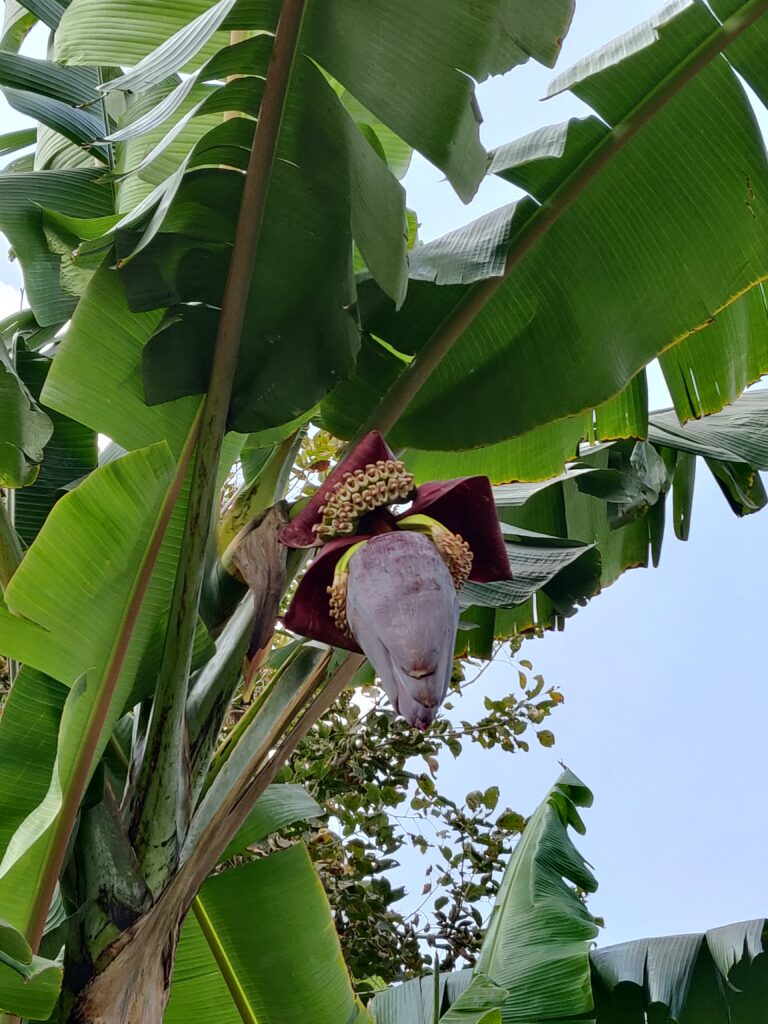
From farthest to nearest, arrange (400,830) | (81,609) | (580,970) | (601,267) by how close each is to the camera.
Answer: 1. (400,830)
2. (580,970)
3. (601,267)
4. (81,609)

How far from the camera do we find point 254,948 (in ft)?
4.61

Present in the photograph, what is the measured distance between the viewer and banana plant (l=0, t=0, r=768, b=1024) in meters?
0.98

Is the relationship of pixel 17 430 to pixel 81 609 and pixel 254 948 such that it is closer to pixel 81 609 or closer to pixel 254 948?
pixel 81 609

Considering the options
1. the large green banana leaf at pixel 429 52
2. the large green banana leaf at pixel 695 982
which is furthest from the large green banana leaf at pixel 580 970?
the large green banana leaf at pixel 429 52

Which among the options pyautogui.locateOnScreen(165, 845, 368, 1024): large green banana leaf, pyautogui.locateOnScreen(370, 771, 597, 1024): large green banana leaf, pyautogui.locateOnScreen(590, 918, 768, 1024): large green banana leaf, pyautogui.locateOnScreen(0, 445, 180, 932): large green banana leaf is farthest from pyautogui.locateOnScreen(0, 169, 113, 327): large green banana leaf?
pyautogui.locateOnScreen(590, 918, 768, 1024): large green banana leaf

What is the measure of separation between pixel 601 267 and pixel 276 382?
20.0 inches

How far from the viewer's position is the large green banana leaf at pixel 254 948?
54.8 inches

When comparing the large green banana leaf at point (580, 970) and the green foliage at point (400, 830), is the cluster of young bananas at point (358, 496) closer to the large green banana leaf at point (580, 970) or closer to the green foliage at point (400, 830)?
the large green banana leaf at point (580, 970)

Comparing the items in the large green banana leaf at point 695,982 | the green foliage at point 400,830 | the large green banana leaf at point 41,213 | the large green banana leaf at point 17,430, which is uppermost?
the large green banana leaf at point 41,213

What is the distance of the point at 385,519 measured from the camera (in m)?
0.96

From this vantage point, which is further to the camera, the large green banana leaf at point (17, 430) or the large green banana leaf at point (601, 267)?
the large green banana leaf at point (601, 267)

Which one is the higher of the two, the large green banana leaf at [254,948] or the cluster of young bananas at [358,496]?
the cluster of young bananas at [358,496]

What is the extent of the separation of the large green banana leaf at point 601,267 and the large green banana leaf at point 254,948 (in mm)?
681

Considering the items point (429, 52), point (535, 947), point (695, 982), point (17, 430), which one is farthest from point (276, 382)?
point (695, 982)
